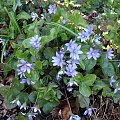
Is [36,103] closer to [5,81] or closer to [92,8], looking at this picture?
[5,81]

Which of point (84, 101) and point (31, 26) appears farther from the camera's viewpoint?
point (31, 26)

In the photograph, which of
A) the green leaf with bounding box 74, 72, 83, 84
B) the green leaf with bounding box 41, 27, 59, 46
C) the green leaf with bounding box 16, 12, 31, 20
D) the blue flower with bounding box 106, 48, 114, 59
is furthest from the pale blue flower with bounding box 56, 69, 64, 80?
the green leaf with bounding box 16, 12, 31, 20

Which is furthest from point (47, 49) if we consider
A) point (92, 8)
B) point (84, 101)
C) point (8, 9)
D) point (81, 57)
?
point (92, 8)

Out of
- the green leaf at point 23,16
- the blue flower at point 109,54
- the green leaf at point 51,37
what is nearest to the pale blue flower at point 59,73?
the green leaf at point 51,37

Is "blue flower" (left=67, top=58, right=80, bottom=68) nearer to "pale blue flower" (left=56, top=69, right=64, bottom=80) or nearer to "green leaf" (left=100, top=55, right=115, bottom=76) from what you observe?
"pale blue flower" (left=56, top=69, right=64, bottom=80)

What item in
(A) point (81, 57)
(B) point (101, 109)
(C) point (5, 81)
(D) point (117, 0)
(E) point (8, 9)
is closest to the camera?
(A) point (81, 57)

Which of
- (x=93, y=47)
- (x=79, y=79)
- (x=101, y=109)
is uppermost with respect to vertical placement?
(x=93, y=47)

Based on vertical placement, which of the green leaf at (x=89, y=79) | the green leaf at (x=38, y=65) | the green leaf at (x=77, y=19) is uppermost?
the green leaf at (x=77, y=19)

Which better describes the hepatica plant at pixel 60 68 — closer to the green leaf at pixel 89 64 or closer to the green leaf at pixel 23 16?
the green leaf at pixel 89 64

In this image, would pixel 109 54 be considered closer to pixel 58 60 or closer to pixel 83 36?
pixel 83 36
